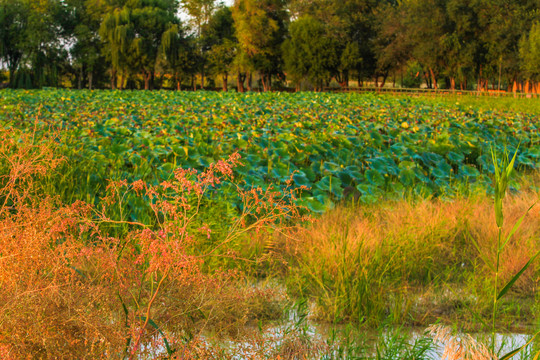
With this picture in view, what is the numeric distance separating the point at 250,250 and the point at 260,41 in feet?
160

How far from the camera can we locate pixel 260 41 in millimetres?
50438

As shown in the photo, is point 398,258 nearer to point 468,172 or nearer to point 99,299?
point 99,299

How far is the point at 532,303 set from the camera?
3.32m

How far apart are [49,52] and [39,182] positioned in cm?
5457

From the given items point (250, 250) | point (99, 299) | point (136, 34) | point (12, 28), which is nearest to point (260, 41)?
point (136, 34)

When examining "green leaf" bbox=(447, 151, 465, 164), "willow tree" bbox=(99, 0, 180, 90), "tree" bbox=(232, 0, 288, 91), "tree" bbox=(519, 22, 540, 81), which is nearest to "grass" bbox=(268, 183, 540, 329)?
"green leaf" bbox=(447, 151, 465, 164)

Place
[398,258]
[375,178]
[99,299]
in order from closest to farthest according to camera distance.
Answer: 1. [99,299]
2. [398,258]
3. [375,178]

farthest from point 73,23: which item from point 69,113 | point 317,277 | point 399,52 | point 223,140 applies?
point 317,277

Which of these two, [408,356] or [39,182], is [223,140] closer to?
[39,182]

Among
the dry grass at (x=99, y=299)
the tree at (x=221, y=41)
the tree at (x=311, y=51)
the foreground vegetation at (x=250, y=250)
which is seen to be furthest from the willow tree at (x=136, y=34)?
the dry grass at (x=99, y=299)

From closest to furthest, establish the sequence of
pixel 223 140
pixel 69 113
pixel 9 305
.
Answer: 1. pixel 9 305
2. pixel 223 140
3. pixel 69 113

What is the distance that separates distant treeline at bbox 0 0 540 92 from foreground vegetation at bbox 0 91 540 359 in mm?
35585

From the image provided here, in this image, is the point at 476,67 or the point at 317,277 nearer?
the point at 317,277

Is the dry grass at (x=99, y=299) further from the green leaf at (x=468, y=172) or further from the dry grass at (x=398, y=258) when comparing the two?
the green leaf at (x=468, y=172)
